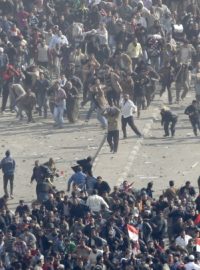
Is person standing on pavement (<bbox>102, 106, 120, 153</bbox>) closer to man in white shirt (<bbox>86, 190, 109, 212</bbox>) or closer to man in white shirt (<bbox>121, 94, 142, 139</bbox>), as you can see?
man in white shirt (<bbox>121, 94, 142, 139</bbox>)

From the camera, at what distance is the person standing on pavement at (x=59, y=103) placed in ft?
187

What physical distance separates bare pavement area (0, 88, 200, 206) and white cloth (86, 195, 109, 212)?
164 inches

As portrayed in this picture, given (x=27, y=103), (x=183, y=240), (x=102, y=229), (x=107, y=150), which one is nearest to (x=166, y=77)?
(x=27, y=103)

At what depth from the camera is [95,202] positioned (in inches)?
1834

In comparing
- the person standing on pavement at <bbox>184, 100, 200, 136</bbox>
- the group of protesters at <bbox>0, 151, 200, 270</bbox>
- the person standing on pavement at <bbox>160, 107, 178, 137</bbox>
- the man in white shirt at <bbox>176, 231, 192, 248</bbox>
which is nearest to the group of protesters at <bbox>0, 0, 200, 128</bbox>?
the person standing on pavement at <bbox>160, 107, 178, 137</bbox>

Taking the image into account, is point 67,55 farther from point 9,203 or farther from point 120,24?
point 9,203

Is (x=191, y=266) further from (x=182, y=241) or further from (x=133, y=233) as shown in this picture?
(x=133, y=233)

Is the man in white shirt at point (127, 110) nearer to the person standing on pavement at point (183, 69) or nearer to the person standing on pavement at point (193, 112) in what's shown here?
the person standing on pavement at point (193, 112)

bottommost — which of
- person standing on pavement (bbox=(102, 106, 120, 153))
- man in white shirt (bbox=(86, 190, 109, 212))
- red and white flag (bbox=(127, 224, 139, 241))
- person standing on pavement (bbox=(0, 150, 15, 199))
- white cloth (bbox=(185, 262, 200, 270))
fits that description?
white cloth (bbox=(185, 262, 200, 270))

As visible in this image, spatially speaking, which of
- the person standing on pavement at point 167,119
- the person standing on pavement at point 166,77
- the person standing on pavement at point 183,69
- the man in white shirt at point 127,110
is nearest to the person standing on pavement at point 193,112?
the person standing on pavement at point 167,119

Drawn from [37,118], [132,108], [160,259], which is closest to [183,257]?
[160,259]

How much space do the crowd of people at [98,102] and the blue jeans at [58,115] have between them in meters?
0.03

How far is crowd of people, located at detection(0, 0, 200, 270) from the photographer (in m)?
43.4

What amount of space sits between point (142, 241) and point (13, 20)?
20333 mm
